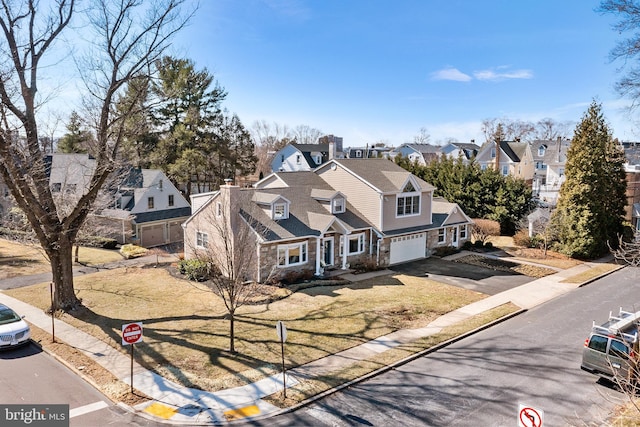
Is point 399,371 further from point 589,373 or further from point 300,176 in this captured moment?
point 300,176

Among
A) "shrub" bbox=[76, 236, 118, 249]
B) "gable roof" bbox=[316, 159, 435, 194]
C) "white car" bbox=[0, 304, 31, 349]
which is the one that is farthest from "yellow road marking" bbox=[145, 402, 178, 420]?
"shrub" bbox=[76, 236, 118, 249]

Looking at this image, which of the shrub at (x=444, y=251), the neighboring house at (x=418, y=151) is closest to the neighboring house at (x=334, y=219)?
the shrub at (x=444, y=251)

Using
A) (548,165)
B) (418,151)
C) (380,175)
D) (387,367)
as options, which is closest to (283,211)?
(380,175)

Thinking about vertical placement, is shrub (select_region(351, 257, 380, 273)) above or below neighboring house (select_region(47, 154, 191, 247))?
below

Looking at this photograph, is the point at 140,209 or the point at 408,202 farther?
the point at 140,209

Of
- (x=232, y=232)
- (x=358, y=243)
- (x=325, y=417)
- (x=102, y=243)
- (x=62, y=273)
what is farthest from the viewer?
(x=102, y=243)

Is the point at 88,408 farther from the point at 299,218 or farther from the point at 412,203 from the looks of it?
the point at 412,203

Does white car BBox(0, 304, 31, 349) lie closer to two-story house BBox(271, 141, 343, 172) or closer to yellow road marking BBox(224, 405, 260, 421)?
yellow road marking BBox(224, 405, 260, 421)

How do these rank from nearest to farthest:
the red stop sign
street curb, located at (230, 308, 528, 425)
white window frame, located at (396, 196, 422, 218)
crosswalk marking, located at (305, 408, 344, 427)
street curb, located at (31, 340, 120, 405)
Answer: crosswalk marking, located at (305, 408, 344, 427) < street curb, located at (230, 308, 528, 425) < the red stop sign < street curb, located at (31, 340, 120, 405) < white window frame, located at (396, 196, 422, 218)
